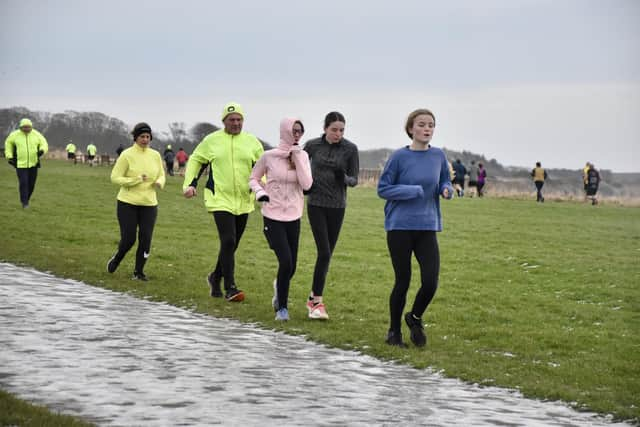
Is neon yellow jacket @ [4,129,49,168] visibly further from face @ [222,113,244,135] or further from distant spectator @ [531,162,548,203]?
distant spectator @ [531,162,548,203]

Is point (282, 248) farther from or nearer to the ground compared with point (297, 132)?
nearer to the ground

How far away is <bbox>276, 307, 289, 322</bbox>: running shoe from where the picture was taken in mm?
10789

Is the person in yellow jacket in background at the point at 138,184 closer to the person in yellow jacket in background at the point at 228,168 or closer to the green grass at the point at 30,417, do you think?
the person in yellow jacket in background at the point at 228,168

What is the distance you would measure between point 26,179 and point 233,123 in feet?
47.0

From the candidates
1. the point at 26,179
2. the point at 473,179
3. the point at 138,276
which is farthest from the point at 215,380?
the point at 473,179

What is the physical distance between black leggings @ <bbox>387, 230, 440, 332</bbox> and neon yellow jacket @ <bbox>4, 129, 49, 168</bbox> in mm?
15409

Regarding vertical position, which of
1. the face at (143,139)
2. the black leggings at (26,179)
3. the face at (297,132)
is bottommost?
the black leggings at (26,179)

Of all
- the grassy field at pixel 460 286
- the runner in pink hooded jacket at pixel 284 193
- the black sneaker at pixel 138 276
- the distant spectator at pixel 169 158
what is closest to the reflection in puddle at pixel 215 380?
the grassy field at pixel 460 286

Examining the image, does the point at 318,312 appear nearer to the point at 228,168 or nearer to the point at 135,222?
the point at 228,168

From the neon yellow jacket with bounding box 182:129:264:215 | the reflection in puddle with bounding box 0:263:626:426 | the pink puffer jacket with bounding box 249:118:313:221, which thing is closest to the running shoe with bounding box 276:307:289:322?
the reflection in puddle with bounding box 0:263:626:426

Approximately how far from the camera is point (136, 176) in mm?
13391


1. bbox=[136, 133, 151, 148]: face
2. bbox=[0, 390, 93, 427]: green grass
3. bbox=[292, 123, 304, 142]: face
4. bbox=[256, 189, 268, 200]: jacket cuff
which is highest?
bbox=[292, 123, 304, 142]: face

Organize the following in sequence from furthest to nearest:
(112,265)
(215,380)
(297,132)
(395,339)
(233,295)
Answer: (112,265)
(233,295)
(297,132)
(395,339)
(215,380)

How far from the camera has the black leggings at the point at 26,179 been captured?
24203 millimetres
